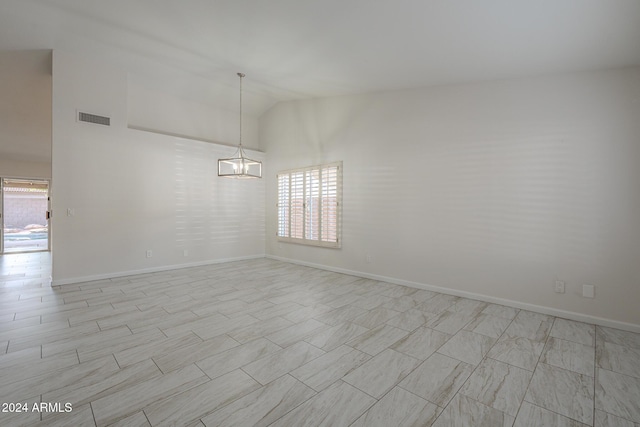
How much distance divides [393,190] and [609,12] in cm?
293

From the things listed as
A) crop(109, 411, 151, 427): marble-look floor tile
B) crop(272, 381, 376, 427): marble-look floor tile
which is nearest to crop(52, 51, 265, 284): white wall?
crop(109, 411, 151, 427): marble-look floor tile

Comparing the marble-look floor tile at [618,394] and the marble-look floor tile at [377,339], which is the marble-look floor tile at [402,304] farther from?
the marble-look floor tile at [618,394]

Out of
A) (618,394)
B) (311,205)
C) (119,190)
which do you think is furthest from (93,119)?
(618,394)

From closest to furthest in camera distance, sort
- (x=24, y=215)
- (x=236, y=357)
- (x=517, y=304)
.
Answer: (x=236, y=357) → (x=517, y=304) → (x=24, y=215)

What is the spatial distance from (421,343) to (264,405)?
5.10 feet

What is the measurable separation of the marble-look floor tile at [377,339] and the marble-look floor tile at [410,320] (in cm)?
12

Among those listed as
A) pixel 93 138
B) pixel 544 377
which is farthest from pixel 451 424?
pixel 93 138

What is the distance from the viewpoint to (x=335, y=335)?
275cm

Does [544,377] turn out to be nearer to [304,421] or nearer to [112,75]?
[304,421]

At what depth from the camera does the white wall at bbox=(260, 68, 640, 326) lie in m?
3.01

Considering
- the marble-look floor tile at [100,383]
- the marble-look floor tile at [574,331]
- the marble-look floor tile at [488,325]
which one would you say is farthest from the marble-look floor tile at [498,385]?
the marble-look floor tile at [100,383]

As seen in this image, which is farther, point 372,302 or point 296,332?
point 372,302

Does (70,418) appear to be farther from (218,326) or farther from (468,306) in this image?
(468,306)

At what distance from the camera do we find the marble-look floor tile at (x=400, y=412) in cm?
162
